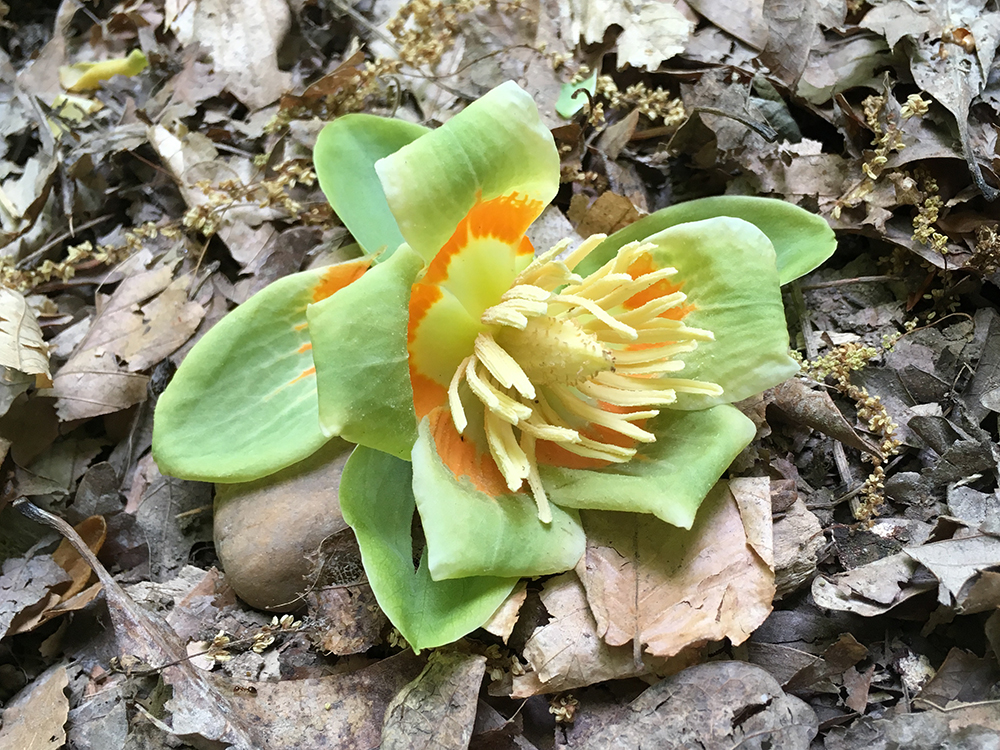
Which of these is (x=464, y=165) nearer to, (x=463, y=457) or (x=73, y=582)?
(x=463, y=457)

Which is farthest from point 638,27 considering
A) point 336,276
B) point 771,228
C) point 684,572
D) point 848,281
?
point 684,572

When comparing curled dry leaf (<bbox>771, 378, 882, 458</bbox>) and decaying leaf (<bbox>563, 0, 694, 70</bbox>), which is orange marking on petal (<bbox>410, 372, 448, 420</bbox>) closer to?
curled dry leaf (<bbox>771, 378, 882, 458</bbox>)

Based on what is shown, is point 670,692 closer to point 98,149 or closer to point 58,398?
point 58,398

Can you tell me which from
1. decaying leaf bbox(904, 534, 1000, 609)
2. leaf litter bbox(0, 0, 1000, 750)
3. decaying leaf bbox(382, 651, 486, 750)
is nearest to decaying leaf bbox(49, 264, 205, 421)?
leaf litter bbox(0, 0, 1000, 750)

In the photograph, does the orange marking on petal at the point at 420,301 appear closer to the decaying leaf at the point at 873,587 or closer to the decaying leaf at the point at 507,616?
the decaying leaf at the point at 507,616

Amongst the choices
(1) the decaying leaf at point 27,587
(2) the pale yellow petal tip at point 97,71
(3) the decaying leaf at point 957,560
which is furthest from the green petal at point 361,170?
(3) the decaying leaf at point 957,560

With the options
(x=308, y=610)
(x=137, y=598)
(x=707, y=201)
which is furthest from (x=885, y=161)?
(x=137, y=598)
